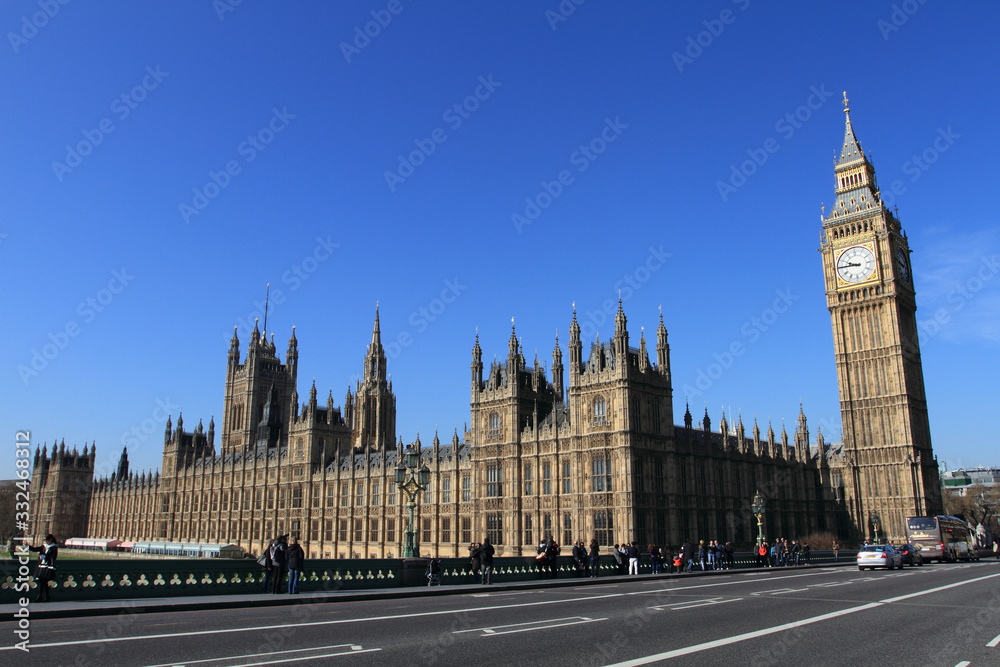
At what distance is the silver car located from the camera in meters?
39.4

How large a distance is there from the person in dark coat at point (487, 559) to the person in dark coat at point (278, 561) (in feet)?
Answer: 26.7

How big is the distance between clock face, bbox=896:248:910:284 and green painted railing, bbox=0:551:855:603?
75027mm

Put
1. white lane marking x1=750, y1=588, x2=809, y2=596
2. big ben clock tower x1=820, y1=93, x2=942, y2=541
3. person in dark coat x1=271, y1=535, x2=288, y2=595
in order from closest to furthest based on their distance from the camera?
person in dark coat x1=271, y1=535, x2=288, y2=595, white lane marking x1=750, y1=588, x2=809, y2=596, big ben clock tower x1=820, y1=93, x2=942, y2=541

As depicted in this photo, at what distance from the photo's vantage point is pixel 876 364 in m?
85.5

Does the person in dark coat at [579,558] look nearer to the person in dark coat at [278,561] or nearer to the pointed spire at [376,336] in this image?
the person in dark coat at [278,561]

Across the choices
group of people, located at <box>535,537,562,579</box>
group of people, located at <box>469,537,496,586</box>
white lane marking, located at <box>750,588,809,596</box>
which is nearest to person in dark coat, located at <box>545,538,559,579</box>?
group of people, located at <box>535,537,562,579</box>

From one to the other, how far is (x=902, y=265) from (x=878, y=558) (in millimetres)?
61031

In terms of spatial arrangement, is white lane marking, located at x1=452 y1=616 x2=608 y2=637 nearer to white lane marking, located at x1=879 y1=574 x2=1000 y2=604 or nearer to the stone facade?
white lane marking, located at x1=879 y1=574 x2=1000 y2=604

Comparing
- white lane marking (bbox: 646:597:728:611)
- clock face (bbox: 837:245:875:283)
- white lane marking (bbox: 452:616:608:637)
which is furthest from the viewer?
clock face (bbox: 837:245:875:283)

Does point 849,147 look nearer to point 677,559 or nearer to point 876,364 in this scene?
point 876,364

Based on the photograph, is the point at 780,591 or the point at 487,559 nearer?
the point at 780,591

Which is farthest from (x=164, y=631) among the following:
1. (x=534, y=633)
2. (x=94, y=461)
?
(x=94, y=461)

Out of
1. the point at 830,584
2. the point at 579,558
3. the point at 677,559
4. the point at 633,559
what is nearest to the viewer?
the point at 830,584

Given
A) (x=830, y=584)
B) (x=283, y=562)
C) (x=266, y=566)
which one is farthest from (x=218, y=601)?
(x=830, y=584)
